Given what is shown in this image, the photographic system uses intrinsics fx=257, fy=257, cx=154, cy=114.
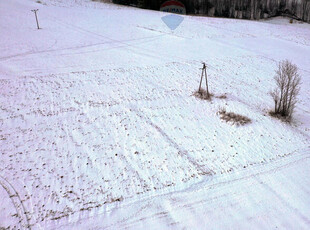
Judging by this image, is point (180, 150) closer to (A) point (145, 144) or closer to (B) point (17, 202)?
(A) point (145, 144)

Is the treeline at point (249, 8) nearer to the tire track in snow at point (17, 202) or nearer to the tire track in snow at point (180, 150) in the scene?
the tire track in snow at point (180, 150)

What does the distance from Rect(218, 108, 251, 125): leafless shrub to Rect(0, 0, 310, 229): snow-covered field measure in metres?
0.27

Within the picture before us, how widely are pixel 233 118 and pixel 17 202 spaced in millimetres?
7653

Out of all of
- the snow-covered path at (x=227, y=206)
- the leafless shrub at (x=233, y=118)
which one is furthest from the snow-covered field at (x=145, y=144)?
the leafless shrub at (x=233, y=118)

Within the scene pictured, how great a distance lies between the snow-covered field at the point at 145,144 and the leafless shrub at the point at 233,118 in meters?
0.27

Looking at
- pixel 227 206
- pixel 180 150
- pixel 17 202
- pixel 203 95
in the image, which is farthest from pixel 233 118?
pixel 17 202

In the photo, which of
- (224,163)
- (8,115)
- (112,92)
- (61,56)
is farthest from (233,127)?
(61,56)

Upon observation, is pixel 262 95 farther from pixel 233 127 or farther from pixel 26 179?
pixel 26 179

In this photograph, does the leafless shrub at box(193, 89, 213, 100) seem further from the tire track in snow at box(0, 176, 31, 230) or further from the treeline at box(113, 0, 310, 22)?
the treeline at box(113, 0, 310, 22)

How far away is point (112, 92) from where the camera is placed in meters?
11.9

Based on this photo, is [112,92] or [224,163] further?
[112,92]

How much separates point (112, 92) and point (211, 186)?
670 centimetres

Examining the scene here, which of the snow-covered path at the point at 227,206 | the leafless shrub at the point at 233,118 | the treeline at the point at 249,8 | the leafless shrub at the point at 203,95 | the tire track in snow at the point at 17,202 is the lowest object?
the snow-covered path at the point at 227,206

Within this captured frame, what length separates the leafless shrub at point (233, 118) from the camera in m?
9.73
